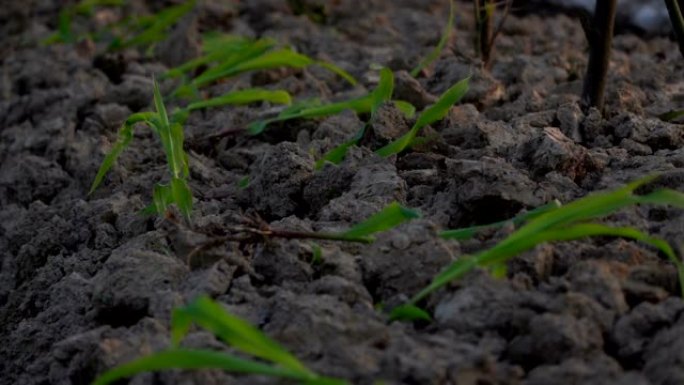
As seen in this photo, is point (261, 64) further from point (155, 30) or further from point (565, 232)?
point (565, 232)

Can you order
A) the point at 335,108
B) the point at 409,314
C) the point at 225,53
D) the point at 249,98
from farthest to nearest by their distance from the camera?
the point at 225,53 → the point at 249,98 → the point at 335,108 → the point at 409,314

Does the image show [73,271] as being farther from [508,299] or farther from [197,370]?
[508,299]

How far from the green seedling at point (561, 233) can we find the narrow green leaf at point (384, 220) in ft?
0.50

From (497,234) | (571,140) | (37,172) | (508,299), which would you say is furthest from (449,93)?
(37,172)

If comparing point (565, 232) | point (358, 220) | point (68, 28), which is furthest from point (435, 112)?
point (68, 28)

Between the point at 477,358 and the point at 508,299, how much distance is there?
16cm

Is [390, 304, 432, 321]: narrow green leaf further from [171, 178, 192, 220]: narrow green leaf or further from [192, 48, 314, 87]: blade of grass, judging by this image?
[192, 48, 314, 87]: blade of grass

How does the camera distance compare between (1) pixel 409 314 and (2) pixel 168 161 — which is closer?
(1) pixel 409 314

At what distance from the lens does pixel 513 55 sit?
10.1 ft

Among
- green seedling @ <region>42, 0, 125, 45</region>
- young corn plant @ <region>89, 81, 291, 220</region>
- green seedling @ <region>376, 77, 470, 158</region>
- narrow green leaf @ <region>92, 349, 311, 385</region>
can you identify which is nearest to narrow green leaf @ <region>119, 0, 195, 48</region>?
green seedling @ <region>42, 0, 125, 45</region>

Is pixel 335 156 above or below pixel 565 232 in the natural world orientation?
below

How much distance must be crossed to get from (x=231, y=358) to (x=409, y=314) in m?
0.30

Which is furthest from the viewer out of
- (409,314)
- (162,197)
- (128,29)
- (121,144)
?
(128,29)

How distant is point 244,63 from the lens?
9.03ft
